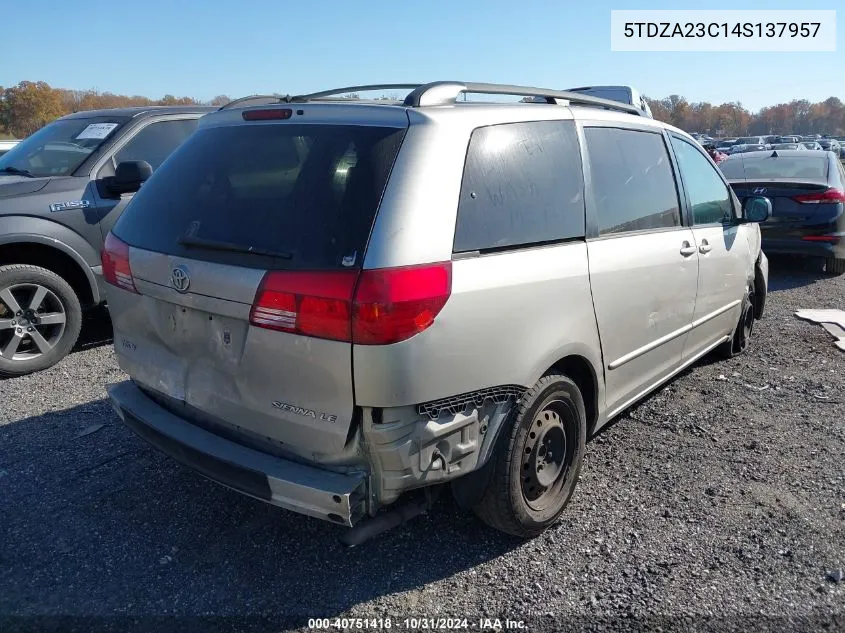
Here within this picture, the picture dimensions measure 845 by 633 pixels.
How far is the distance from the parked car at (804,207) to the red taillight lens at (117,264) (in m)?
7.92

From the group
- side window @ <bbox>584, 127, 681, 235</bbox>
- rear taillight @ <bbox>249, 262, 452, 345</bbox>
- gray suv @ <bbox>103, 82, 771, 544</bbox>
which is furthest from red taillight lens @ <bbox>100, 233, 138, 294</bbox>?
side window @ <bbox>584, 127, 681, 235</bbox>

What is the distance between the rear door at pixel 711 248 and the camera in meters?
4.29

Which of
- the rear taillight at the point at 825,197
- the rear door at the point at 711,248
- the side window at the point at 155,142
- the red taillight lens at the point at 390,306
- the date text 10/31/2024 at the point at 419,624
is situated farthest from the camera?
→ the rear taillight at the point at 825,197

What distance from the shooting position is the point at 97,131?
5.73 meters

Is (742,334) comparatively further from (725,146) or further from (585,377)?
(725,146)

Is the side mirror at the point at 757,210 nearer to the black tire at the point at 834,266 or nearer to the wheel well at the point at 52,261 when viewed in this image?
the black tire at the point at 834,266

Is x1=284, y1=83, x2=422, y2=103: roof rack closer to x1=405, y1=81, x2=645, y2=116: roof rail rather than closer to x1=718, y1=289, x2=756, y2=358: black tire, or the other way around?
x1=405, y1=81, x2=645, y2=116: roof rail

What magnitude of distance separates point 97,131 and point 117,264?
10.9 ft

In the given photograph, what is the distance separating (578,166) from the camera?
3.20 meters

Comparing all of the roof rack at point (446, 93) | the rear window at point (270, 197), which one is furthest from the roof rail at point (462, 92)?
the rear window at point (270, 197)

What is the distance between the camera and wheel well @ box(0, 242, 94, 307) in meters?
5.07

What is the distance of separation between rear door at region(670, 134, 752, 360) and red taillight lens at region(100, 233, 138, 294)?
3.23 meters

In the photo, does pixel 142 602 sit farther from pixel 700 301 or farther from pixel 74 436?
pixel 700 301

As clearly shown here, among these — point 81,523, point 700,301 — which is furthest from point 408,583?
point 700,301
